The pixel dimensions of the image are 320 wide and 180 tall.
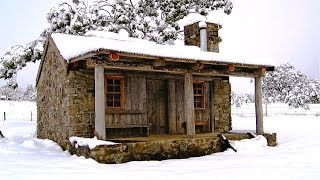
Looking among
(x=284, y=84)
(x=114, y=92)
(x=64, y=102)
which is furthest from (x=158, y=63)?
(x=284, y=84)

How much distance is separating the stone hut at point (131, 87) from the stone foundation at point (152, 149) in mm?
609

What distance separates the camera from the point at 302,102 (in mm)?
39250

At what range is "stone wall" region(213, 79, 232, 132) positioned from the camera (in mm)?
15820

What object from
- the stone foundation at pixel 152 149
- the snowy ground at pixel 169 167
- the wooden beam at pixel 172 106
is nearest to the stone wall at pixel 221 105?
the wooden beam at pixel 172 106

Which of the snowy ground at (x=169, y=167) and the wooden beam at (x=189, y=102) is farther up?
the wooden beam at (x=189, y=102)

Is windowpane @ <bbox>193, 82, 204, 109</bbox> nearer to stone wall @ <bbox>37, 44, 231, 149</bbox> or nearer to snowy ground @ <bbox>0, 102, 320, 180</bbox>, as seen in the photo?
stone wall @ <bbox>37, 44, 231, 149</bbox>

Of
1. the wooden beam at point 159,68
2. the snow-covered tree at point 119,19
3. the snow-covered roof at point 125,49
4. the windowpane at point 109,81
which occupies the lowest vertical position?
the windowpane at point 109,81

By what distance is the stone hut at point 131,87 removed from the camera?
10797 millimetres

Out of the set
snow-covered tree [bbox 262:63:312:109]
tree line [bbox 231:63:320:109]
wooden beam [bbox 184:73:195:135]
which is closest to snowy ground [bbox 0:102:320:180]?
wooden beam [bbox 184:73:195:135]

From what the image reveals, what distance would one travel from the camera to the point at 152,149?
1077 cm

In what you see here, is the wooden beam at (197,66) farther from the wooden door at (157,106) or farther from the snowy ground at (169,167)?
the snowy ground at (169,167)

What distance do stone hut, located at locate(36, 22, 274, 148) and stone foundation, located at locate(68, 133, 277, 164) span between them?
0.61 metres

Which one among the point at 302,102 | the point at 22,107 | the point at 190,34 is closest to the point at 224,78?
the point at 190,34

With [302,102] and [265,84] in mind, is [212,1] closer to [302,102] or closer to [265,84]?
[302,102]
